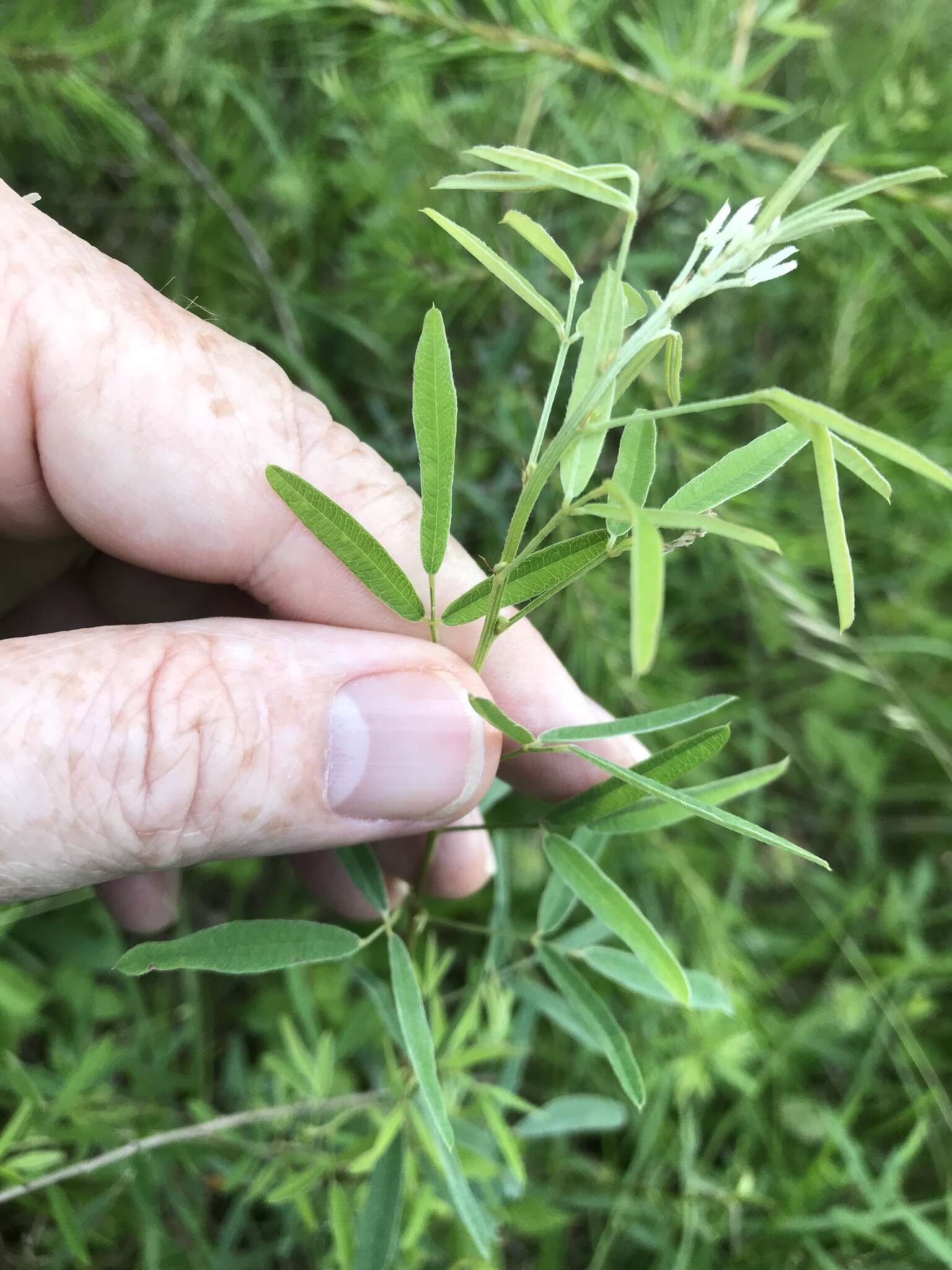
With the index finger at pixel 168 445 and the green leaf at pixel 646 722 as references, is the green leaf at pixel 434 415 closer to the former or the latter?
the green leaf at pixel 646 722

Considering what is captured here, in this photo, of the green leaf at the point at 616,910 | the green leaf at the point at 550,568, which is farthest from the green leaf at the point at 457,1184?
the green leaf at the point at 550,568

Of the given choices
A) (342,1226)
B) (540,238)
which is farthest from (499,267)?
(342,1226)

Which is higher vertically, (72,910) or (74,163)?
(74,163)

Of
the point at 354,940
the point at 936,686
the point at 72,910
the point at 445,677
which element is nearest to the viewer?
the point at 354,940

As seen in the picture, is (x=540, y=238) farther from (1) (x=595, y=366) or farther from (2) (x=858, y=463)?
(2) (x=858, y=463)

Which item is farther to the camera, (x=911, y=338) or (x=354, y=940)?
(x=911, y=338)

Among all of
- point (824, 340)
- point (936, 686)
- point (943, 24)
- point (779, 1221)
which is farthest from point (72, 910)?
point (943, 24)

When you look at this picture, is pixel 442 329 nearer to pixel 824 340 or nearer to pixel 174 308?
pixel 174 308
